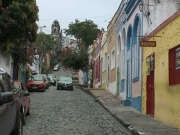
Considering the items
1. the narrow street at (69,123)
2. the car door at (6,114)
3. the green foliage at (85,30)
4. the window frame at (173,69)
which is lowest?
the narrow street at (69,123)

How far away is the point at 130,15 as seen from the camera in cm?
1869

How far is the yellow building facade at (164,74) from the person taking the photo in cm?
1095

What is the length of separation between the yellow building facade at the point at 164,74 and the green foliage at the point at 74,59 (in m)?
28.9

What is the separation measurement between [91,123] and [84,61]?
31.0 metres

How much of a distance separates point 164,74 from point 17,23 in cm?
1175

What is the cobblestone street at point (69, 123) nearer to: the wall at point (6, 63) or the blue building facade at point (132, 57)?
the blue building facade at point (132, 57)

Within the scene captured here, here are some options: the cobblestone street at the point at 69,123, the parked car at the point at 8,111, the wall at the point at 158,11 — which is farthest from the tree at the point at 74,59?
the parked car at the point at 8,111

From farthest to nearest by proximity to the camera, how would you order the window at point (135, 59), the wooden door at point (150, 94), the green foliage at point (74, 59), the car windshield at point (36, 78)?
the green foliage at point (74, 59), the car windshield at point (36, 78), the window at point (135, 59), the wooden door at point (150, 94)

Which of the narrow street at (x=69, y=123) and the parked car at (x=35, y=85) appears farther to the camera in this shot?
the parked car at (x=35, y=85)

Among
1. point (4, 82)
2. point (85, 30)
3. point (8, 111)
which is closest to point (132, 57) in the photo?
point (4, 82)

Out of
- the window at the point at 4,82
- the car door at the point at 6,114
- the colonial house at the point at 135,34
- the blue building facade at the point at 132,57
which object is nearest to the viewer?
the car door at the point at 6,114

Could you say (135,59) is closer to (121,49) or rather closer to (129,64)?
(129,64)

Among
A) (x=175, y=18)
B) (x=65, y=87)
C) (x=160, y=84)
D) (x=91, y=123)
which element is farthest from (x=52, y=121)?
(x=65, y=87)

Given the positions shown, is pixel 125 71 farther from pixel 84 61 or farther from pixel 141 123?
pixel 84 61
